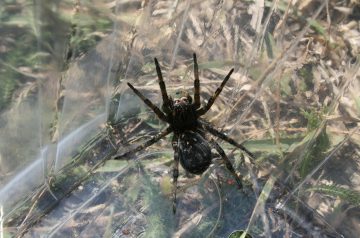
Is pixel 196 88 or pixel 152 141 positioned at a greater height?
pixel 196 88

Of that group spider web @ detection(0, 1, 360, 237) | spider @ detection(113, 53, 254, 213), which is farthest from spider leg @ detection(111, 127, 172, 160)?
spider web @ detection(0, 1, 360, 237)

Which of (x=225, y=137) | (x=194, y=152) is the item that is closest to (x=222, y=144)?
(x=225, y=137)

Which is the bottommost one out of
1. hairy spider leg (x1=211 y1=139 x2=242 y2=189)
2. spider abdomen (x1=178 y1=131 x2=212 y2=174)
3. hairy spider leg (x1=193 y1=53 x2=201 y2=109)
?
hairy spider leg (x1=211 y1=139 x2=242 y2=189)

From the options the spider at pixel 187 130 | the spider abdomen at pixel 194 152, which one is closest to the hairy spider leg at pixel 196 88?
the spider at pixel 187 130

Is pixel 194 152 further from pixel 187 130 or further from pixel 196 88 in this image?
pixel 196 88

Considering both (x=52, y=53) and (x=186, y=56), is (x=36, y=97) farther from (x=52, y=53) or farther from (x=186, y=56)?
(x=186, y=56)

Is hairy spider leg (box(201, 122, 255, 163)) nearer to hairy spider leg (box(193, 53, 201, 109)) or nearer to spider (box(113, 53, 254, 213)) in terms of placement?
spider (box(113, 53, 254, 213))

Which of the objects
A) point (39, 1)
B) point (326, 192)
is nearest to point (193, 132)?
point (326, 192)

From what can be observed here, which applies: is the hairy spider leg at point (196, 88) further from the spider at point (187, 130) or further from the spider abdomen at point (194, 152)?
the spider abdomen at point (194, 152)
